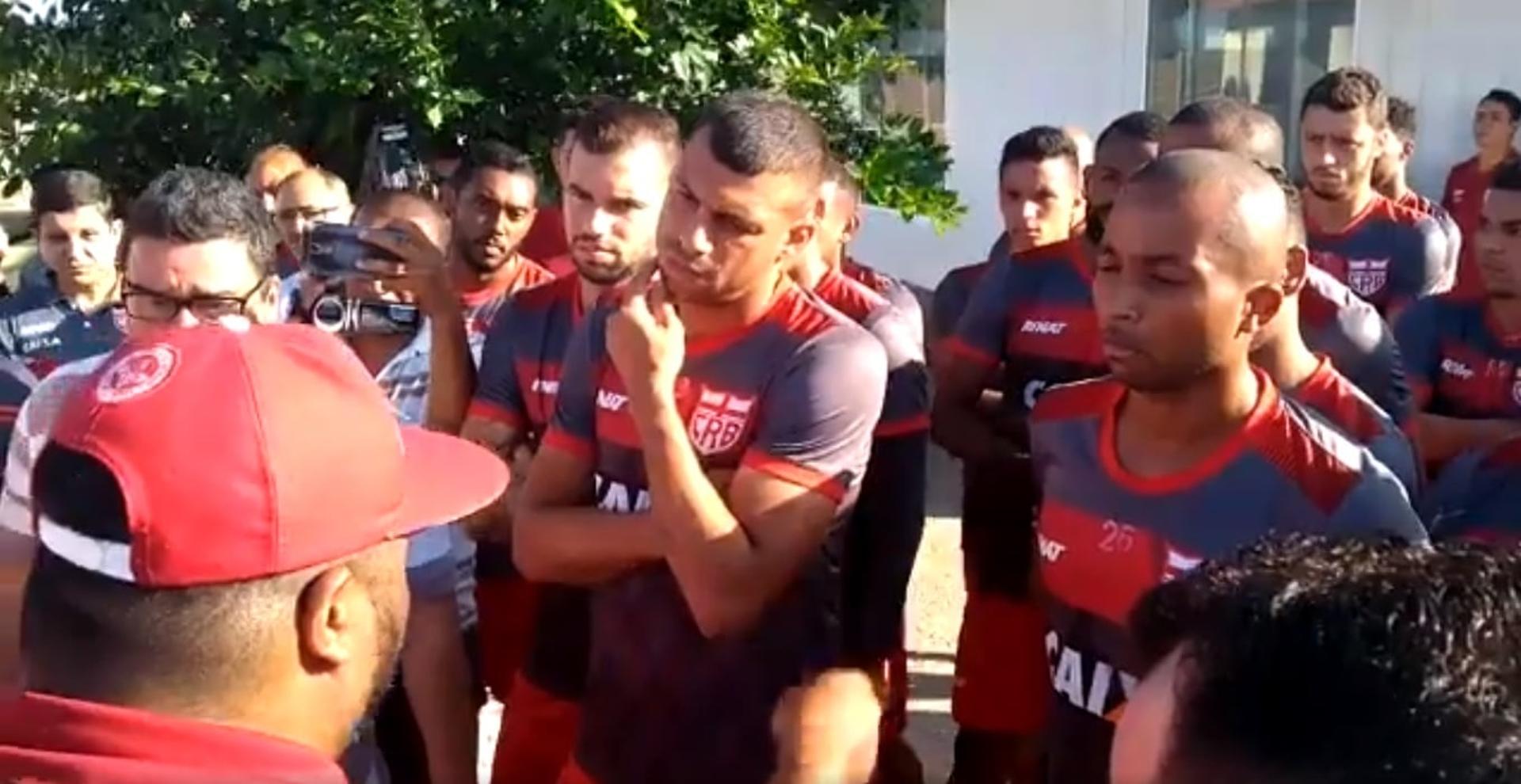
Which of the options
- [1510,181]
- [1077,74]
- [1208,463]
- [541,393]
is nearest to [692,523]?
[1208,463]

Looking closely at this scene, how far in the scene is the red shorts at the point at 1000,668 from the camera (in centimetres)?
491

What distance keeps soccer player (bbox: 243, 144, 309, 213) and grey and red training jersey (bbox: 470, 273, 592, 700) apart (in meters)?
2.31

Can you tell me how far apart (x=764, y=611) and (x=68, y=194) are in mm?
A: 3550

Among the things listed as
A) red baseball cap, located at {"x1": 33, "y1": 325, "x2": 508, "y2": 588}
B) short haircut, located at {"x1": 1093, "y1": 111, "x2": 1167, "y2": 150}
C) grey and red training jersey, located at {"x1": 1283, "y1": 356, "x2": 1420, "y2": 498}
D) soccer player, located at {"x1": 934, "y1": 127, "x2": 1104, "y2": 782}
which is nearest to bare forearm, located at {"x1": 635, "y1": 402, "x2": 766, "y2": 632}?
grey and red training jersey, located at {"x1": 1283, "y1": 356, "x2": 1420, "y2": 498}

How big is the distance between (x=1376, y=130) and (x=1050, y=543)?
350 centimetres

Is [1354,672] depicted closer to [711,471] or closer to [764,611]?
[764,611]

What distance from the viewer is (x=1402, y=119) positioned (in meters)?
8.63

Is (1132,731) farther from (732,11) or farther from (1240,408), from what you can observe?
(732,11)

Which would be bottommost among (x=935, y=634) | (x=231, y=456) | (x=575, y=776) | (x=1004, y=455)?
(x=935, y=634)

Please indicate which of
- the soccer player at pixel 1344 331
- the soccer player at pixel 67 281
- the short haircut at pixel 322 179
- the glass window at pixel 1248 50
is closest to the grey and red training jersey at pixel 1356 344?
the soccer player at pixel 1344 331

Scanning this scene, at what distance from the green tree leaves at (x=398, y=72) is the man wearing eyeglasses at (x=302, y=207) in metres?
1.76

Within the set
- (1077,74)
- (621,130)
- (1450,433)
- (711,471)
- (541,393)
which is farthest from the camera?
(1077,74)

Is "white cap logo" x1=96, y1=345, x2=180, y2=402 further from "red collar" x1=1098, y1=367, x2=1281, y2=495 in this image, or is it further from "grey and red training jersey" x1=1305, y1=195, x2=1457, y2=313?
"grey and red training jersey" x1=1305, y1=195, x2=1457, y2=313

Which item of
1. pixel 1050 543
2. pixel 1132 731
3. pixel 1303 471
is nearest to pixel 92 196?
pixel 1050 543
